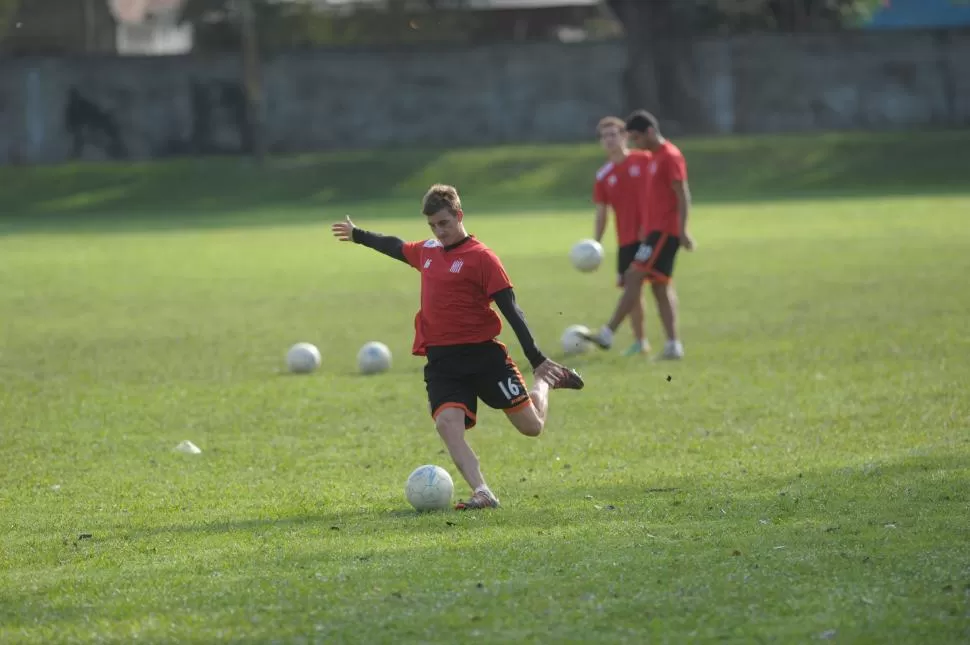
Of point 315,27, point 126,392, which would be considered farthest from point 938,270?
point 315,27

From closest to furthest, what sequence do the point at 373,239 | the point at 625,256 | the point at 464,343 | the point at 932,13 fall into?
1. the point at 464,343
2. the point at 373,239
3. the point at 625,256
4. the point at 932,13

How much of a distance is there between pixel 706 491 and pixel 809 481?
0.65 m

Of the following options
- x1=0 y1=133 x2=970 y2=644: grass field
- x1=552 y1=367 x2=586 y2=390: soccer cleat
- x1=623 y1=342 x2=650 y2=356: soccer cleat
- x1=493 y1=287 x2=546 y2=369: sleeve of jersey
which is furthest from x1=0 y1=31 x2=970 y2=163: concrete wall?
x1=493 y1=287 x2=546 y2=369: sleeve of jersey

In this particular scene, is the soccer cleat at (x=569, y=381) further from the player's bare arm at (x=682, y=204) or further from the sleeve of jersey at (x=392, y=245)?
the player's bare arm at (x=682, y=204)

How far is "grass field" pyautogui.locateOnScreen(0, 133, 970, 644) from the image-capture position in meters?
6.51

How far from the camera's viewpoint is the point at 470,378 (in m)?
9.16

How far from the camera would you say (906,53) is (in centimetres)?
5575

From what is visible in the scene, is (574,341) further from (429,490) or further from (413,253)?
(429,490)

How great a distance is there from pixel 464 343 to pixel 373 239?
1021 mm

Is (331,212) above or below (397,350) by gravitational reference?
below

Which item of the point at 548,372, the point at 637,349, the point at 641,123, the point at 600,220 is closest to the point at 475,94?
the point at 600,220

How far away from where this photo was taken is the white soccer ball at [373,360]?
15.4 metres

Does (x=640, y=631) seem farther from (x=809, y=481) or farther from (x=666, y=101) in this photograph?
(x=666, y=101)

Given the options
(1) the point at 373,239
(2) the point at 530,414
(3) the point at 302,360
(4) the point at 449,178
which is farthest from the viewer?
(4) the point at 449,178
